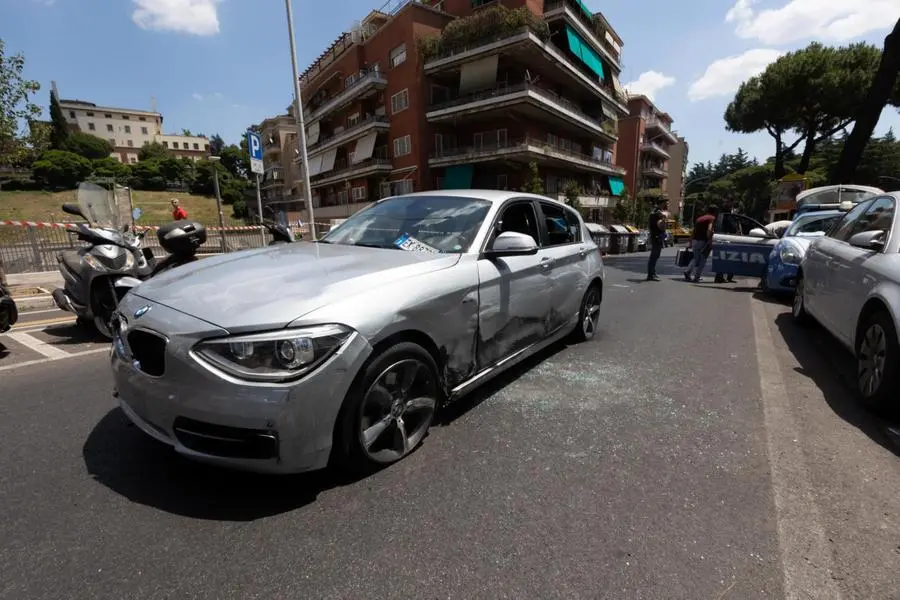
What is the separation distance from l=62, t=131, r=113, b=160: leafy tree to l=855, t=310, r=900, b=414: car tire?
362 ft

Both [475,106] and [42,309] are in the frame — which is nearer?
[42,309]

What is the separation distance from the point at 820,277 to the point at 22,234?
14.4 meters

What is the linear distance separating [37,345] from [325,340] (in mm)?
4784

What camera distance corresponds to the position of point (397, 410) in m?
2.32

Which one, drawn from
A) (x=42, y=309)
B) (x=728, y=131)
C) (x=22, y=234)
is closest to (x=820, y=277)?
(x=42, y=309)

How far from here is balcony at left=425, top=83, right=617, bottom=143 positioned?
85.6ft

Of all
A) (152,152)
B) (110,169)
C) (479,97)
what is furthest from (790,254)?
(152,152)

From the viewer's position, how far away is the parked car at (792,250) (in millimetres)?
7055

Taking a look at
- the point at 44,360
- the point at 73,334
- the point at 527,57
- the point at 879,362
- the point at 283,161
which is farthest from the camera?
the point at 283,161

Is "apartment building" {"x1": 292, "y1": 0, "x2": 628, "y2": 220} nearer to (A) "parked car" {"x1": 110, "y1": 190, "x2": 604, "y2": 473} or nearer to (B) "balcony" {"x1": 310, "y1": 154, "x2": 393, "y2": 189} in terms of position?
(B) "balcony" {"x1": 310, "y1": 154, "x2": 393, "y2": 189}

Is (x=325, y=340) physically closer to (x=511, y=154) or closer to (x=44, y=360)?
(x=44, y=360)

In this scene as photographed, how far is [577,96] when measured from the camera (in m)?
34.7

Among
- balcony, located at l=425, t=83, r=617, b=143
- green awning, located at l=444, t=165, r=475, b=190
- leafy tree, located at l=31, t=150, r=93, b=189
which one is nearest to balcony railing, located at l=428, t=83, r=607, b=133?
balcony, located at l=425, t=83, r=617, b=143

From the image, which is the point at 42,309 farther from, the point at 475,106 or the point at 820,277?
the point at 475,106
